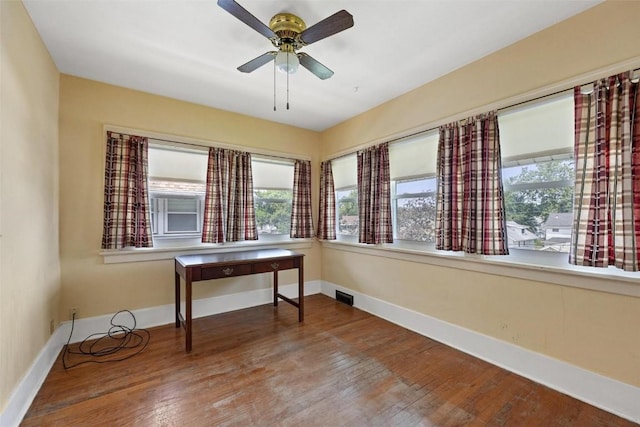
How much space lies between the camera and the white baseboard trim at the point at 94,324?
1.65 m

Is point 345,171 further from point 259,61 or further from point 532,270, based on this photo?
point 532,270

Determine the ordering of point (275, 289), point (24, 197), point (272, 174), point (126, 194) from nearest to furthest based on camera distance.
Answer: point (24, 197)
point (126, 194)
point (275, 289)
point (272, 174)

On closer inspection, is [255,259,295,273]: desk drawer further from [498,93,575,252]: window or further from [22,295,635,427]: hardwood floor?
[498,93,575,252]: window

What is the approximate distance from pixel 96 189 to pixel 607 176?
4261mm

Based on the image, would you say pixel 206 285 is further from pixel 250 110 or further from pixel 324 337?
pixel 250 110

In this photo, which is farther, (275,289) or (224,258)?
(275,289)

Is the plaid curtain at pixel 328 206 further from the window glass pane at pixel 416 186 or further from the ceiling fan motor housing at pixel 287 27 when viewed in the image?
the ceiling fan motor housing at pixel 287 27

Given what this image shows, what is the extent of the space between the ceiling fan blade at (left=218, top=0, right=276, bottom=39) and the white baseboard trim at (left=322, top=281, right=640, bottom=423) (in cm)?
291

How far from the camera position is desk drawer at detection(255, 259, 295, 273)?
116 inches

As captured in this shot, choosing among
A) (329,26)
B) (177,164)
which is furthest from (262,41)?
(177,164)

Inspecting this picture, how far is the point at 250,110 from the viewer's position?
3.54 m

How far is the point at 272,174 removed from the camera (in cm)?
398

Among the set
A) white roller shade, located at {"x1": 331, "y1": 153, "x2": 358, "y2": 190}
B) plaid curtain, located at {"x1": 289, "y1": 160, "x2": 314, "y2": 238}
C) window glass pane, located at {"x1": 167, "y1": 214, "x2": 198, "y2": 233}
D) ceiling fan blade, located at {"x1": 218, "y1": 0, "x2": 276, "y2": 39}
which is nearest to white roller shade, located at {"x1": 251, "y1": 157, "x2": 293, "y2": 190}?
plaid curtain, located at {"x1": 289, "y1": 160, "x2": 314, "y2": 238}

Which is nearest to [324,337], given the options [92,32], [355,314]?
[355,314]
